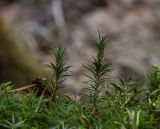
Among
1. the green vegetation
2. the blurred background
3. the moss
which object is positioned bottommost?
the green vegetation

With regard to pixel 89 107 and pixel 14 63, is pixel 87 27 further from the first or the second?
pixel 89 107

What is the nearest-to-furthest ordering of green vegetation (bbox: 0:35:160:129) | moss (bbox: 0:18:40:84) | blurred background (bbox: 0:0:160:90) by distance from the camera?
green vegetation (bbox: 0:35:160:129), moss (bbox: 0:18:40:84), blurred background (bbox: 0:0:160:90)

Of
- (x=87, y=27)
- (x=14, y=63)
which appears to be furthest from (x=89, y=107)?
(x=87, y=27)

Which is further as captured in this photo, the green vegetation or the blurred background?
the blurred background

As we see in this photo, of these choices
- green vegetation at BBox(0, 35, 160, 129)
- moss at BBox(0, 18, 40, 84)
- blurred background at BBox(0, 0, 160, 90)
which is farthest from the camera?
blurred background at BBox(0, 0, 160, 90)

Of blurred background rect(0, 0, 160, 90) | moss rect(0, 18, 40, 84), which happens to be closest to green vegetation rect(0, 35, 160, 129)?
moss rect(0, 18, 40, 84)

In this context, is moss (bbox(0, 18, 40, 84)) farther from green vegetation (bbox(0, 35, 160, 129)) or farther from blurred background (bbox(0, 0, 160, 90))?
green vegetation (bbox(0, 35, 160, 129))

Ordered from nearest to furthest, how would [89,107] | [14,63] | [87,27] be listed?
1. [89,107]
2. [14,63]
3. [87,27]
